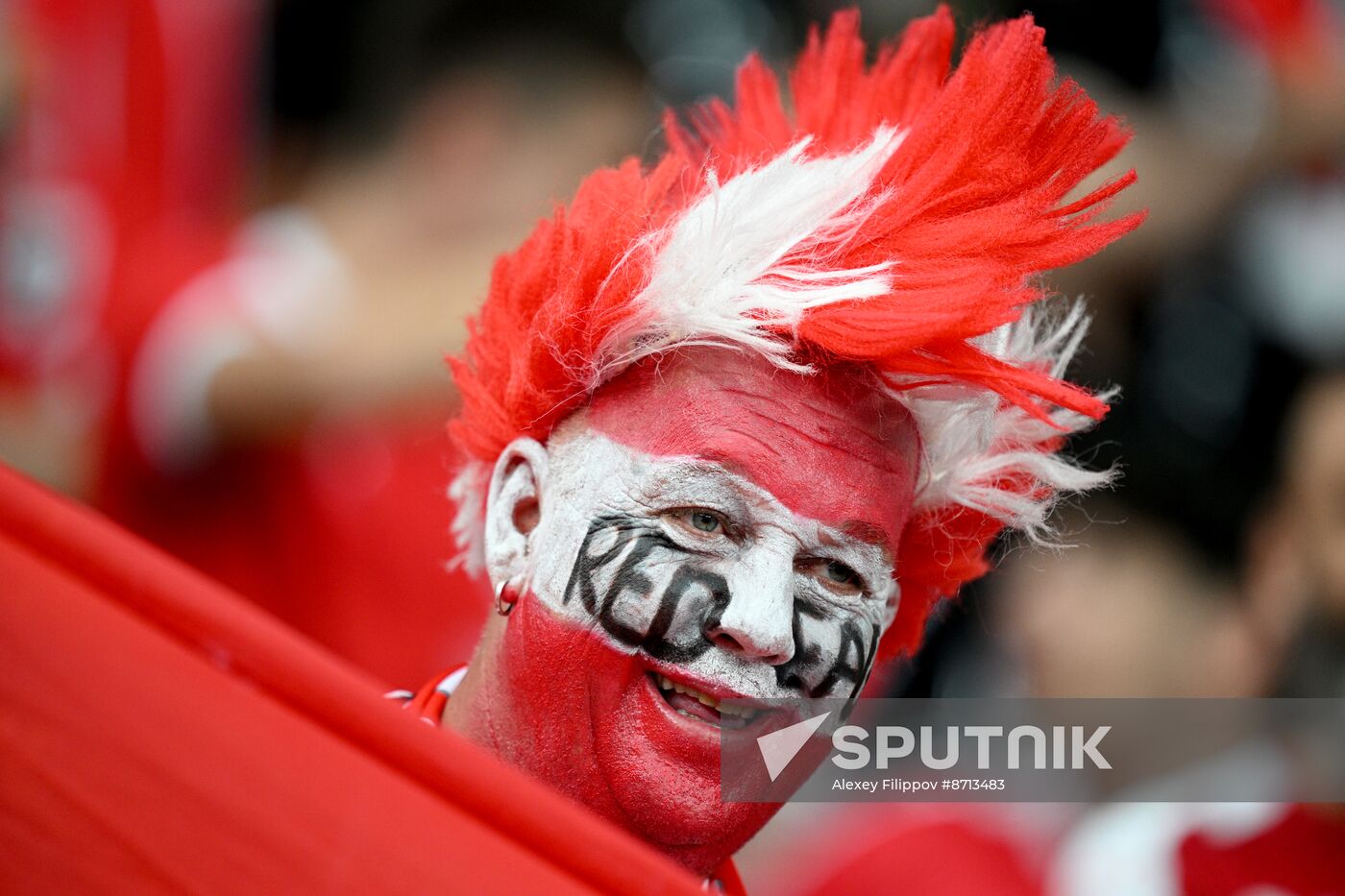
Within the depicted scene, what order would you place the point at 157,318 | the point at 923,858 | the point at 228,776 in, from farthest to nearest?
the point at 157,318
the point at 923,858
the point at 228,776

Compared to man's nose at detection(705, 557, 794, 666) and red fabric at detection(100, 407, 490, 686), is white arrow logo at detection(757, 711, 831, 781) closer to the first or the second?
man's nose at detection(705, 557, 794, 666)

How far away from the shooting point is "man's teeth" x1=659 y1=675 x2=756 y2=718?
145cm

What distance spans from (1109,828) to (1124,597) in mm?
1114

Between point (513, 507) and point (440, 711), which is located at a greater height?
point (513, 507)

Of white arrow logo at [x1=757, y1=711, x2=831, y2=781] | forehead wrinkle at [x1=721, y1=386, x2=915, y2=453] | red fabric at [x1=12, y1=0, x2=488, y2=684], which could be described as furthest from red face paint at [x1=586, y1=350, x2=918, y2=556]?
red fabric at [x1=12, y1=0, x2=488, y2=684]

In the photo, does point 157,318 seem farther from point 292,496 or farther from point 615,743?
point 615,743

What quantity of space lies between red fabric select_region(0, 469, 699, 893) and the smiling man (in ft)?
1.06

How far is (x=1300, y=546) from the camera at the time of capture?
304 centimetres

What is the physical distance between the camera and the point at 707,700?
1.45 m

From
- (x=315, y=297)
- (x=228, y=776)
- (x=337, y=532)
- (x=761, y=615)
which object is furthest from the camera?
(x=315, y=297)

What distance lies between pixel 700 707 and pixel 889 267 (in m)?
0.41

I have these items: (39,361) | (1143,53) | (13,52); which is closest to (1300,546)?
(1143,53)

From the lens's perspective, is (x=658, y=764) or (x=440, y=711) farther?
(x=440, y=711)

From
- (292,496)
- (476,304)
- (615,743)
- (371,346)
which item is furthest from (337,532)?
(615,743)
